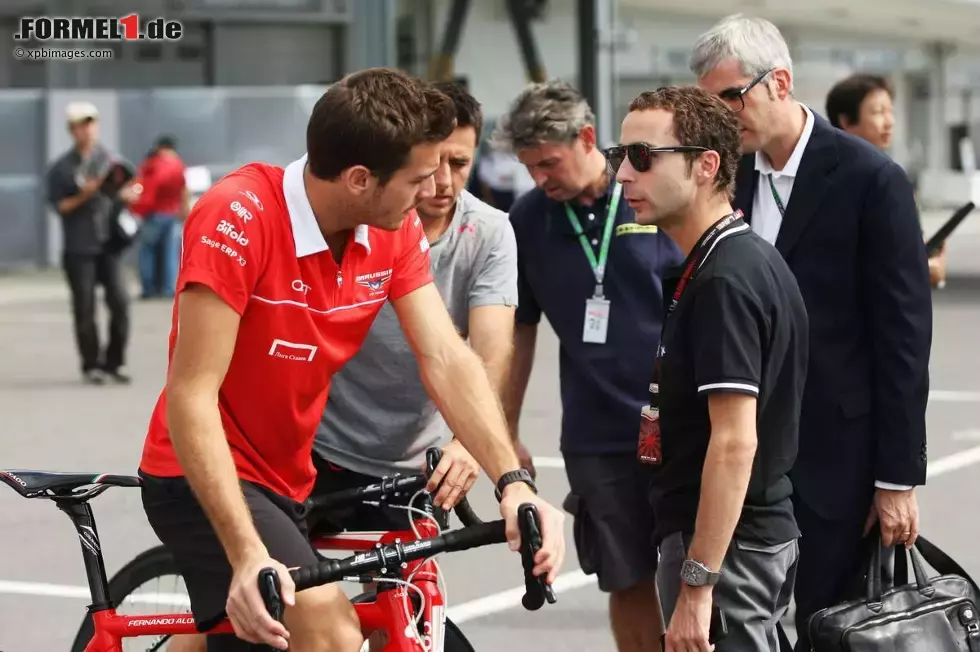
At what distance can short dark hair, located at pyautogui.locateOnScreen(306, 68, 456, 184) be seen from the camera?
124 inches

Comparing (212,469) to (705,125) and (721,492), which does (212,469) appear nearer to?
(721,492)

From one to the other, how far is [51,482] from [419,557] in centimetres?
98

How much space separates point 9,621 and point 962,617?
386cm

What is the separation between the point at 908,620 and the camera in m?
3.94

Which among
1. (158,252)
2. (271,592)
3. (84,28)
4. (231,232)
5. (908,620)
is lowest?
(158,252)

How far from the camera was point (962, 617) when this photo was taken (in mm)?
4027

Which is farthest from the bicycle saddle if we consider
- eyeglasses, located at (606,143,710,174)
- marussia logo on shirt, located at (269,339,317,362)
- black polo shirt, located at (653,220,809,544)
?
eyeglasses, located at (606,143,710,174)

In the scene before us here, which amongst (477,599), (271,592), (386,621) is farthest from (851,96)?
(271,592)

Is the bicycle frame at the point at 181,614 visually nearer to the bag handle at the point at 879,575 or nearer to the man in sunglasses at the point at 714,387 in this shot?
the man in sunglasses at the point at 714,387

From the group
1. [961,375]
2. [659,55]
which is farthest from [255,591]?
[659,55]

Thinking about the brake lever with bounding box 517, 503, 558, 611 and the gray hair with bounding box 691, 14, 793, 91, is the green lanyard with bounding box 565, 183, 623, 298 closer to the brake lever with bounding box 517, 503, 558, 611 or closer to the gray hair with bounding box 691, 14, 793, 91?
the gray hair with bounding box 691, 14, 793, 91

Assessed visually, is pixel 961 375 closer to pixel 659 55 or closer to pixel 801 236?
pixel 801 236

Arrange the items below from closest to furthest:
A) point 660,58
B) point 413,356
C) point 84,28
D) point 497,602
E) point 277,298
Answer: point 277,298 → point 413,356 → point 497,602 → point 84,28 → point 660,58

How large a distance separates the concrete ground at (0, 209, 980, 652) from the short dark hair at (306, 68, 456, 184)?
3.17 meters
